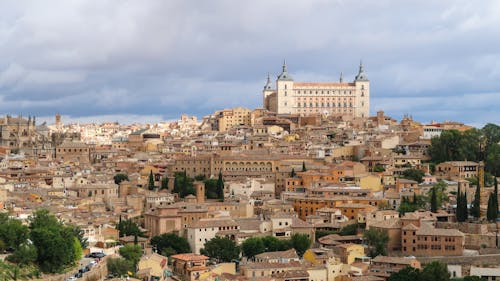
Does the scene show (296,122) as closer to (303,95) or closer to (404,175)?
(303,95)

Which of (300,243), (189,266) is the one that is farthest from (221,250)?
(300,243)

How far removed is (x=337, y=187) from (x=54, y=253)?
1920 cm

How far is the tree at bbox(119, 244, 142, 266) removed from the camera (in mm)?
37219

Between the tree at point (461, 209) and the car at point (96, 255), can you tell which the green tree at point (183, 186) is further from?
the tree at point (461, 209)

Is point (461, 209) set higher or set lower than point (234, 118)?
lower

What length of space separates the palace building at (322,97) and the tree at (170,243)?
4829 centimetres

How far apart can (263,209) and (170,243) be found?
21.6ft

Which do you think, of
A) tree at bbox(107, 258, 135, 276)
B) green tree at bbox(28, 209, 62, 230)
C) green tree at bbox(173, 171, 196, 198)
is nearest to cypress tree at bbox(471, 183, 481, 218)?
green tree at bbox(173, 171, 196, 198)

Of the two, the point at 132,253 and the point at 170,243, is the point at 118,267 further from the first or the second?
the point at 170,243

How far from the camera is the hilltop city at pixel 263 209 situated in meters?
37.1

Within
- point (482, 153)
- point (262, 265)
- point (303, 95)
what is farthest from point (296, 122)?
point (262, 265)

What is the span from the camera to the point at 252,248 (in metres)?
40.7

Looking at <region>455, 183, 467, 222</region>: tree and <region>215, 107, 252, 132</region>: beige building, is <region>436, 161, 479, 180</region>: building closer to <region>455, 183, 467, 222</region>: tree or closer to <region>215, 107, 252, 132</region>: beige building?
<region>455, 183, 467, 222</region>: tree

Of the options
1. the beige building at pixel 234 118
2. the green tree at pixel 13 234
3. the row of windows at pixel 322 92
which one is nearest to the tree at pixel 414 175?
the green tree at pixel 13 234
